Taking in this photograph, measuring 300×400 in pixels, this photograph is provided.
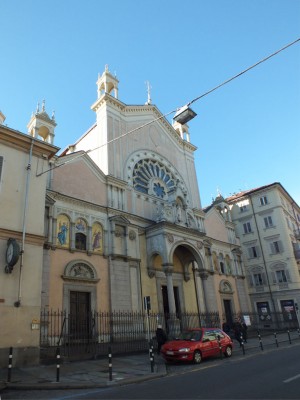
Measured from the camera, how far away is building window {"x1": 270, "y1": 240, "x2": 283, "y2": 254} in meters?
37.7

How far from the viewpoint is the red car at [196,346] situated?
13555mm

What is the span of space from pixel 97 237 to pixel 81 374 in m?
10.7

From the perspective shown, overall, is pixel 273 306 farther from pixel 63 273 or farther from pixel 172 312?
pixel 63 273

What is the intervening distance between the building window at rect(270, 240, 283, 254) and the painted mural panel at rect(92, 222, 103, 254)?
2402 cm

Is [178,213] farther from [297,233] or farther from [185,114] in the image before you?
[297,233]

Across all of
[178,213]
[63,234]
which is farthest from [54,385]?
[178,213]

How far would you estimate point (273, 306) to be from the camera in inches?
1428

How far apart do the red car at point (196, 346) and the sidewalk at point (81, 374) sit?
2.80ft

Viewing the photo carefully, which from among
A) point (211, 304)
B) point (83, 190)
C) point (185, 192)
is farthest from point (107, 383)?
point (185, 192)

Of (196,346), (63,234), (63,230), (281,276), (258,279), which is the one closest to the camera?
(196,346)

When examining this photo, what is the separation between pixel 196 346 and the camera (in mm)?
13898

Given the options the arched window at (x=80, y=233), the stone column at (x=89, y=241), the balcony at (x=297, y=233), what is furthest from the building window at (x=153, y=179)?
the balcony at (x=297, y=233)

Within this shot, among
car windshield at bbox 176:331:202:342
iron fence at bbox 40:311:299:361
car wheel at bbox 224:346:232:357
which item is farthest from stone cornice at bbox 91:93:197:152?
car wheel at bbox 224:346:232:357

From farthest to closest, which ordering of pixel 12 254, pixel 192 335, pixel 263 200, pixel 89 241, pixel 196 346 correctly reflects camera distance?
pixel 263 200, pixel 89 241, pixel 192 335, pixel 196 346, pixel 12 254
